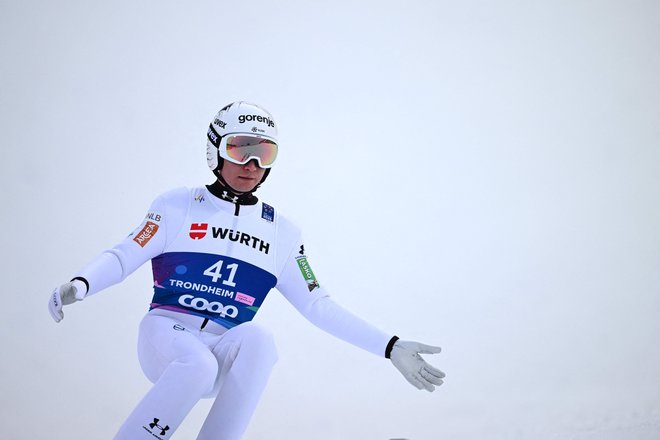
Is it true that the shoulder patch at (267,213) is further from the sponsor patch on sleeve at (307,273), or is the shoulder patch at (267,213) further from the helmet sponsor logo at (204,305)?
the helmet sponsor logo at (204,305)

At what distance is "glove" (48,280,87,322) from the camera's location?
115 inches

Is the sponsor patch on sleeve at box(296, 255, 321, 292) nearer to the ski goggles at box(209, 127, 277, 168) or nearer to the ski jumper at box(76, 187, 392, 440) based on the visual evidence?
the ski jumper at box(76, 187, 392, 440)

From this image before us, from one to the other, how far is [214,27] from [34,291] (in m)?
3.56

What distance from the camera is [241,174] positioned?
3564mm

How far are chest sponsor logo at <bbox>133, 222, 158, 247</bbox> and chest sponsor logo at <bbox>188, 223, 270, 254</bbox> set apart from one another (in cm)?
16

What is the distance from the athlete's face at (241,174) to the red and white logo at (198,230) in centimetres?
24

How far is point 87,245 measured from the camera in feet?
21.2

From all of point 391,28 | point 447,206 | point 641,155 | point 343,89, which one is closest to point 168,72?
point 343,89

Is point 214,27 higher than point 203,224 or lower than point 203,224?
higher

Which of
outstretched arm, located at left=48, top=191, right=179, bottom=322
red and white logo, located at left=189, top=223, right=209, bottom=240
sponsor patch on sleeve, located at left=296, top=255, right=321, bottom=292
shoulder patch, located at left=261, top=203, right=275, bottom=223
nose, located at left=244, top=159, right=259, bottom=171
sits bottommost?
outstretched arm, located at left=48, top=191, right=179, bottom=322

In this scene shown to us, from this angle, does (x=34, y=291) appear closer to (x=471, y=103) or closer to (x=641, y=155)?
(x=471, y=103)

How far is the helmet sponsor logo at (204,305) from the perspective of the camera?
3.39 meters

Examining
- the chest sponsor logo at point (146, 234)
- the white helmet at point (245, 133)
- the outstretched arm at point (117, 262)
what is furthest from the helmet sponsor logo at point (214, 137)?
the chest sponsor logo at point (146, 234)

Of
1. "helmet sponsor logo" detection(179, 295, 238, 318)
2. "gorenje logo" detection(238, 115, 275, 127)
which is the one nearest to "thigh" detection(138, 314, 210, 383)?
"helmet sponsor logo" detection(179, 295, 238, 318)
